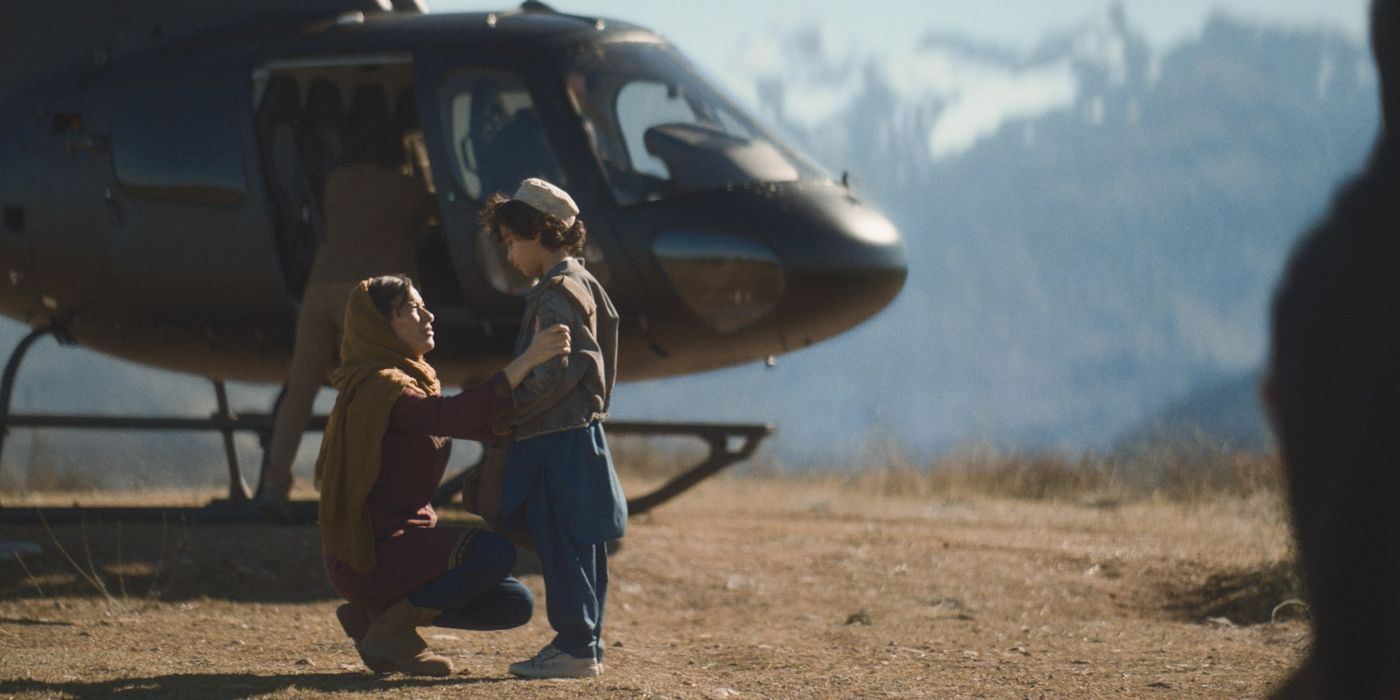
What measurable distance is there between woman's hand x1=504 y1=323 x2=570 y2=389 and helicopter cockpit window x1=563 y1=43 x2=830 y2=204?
2668mm

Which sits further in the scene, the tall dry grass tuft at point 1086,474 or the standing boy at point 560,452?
the tall dry grass tuft at point 1086,474

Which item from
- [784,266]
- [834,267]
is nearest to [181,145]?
[784,266]

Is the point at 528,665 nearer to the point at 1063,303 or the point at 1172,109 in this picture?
the point at 1063,303

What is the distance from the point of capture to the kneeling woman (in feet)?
14.1

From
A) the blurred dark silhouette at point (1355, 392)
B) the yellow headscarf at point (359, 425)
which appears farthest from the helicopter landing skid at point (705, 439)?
the blurred dark silhouette at point (1355, 392)

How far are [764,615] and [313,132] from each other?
3140mm

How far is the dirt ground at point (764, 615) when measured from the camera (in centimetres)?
466

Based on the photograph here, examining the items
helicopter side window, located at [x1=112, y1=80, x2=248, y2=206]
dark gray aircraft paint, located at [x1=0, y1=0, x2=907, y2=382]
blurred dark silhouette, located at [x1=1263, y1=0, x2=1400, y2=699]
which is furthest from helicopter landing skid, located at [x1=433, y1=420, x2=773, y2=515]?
blurred dark silhouette, located at [x1=1263, y1=0, x2=1400, y2=699]

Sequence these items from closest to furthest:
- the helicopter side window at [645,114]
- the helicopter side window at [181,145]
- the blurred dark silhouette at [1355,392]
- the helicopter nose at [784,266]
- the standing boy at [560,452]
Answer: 1. the blurred dark silhouette at [1355,392]
2. the standing boy at [560,452]
3. the helicopter nose at [784,266]
4. the helicopter side window at [645,114]
5. the helicopter side window at [181,145]

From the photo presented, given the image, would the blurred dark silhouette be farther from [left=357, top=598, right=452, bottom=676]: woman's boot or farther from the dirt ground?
[left=357, top=598, right=452, bottom=676]: woman's boot

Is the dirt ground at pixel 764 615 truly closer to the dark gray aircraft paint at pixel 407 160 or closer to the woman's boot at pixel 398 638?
the woman's boot at pixel 398 638

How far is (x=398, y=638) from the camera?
447 cm

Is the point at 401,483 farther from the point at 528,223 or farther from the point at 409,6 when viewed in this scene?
the point at 409,6

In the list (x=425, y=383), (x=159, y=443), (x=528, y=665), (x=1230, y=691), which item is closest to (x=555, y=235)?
(x=425, y=383)
